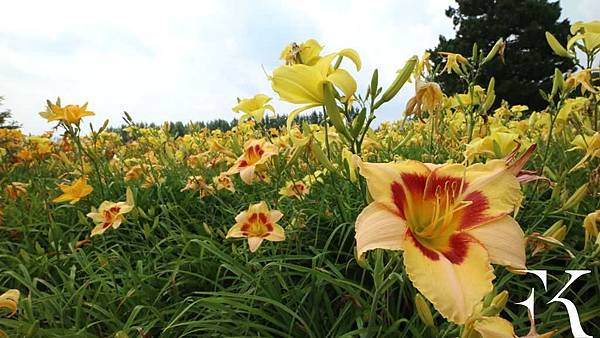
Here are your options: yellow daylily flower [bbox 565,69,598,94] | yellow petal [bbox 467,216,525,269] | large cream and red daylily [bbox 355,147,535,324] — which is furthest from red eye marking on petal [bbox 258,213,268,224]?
yellow daylily flower [bbox 565,69,598,94]

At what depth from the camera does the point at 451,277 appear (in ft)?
2.58

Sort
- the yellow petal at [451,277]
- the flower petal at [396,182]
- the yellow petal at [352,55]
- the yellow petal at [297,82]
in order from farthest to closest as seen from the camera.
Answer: the yellow petal at [352,55], the yellow petal at [297,82], the flower petal at [396,182], the yellow petal at [451,277]

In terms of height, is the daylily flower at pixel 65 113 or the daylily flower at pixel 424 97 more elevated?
the daylily flower at pixel 65 113

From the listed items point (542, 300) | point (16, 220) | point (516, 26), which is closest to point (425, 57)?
point (542, 300)

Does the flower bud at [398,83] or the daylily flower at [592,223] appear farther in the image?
the daylily flower at [592,223]

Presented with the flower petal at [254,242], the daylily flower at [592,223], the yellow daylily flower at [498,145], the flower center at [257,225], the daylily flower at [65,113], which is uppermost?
the daylily flower at [65,113]

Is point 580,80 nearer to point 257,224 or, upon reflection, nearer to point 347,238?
point 347,238

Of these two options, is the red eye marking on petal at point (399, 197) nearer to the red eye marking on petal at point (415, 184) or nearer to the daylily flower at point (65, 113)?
the red eye marking on petal at point (415, 184)

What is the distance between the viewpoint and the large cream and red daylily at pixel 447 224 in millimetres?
778

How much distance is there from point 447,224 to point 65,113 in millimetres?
2210

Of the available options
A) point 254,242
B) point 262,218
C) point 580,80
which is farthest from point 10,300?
point 580,80

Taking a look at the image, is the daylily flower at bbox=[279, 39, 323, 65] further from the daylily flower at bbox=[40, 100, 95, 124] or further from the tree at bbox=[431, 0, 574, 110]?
the tree at bbox=[431, 0, 574, 110]

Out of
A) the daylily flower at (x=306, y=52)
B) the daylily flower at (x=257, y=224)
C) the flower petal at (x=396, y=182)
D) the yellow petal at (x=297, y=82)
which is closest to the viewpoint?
the flower petal at (x=396, y=182)

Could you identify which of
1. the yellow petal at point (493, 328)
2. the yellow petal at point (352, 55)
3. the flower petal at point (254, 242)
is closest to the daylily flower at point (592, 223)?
the yellow petal at point (493, 328)
